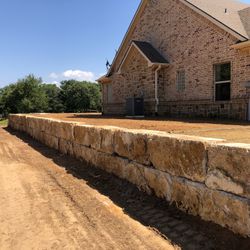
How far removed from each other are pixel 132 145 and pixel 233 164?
2146 millimetres

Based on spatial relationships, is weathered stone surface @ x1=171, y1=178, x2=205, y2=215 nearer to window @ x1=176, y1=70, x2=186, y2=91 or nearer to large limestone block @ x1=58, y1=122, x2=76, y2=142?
large limestone block @ x1=58, y1=122, x2=76, y2=142

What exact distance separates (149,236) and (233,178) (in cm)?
114

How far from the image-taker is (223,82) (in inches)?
542

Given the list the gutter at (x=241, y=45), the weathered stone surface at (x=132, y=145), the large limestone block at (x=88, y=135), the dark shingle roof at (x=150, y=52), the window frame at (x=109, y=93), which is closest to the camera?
the weathered stone surface at (x=132, y=145)

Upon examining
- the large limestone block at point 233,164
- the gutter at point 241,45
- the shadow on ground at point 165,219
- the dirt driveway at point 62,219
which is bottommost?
the dirt driveway at point 62,219

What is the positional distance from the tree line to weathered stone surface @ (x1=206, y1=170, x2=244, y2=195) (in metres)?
51.7

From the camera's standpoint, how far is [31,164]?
8.05 m

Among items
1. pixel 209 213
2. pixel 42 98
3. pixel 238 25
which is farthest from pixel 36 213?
pixel 42 98

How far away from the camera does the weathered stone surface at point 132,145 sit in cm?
494

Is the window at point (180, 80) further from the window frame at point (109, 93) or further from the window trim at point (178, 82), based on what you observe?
the window frame at point (109, 93)

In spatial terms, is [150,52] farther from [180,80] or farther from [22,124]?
[22,124]

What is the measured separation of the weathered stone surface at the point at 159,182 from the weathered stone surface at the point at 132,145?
19cm

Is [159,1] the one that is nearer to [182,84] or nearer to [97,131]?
[182,84]

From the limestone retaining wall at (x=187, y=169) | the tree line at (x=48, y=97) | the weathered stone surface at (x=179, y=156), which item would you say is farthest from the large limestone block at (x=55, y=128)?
the tree line at (x=48, y=97)
